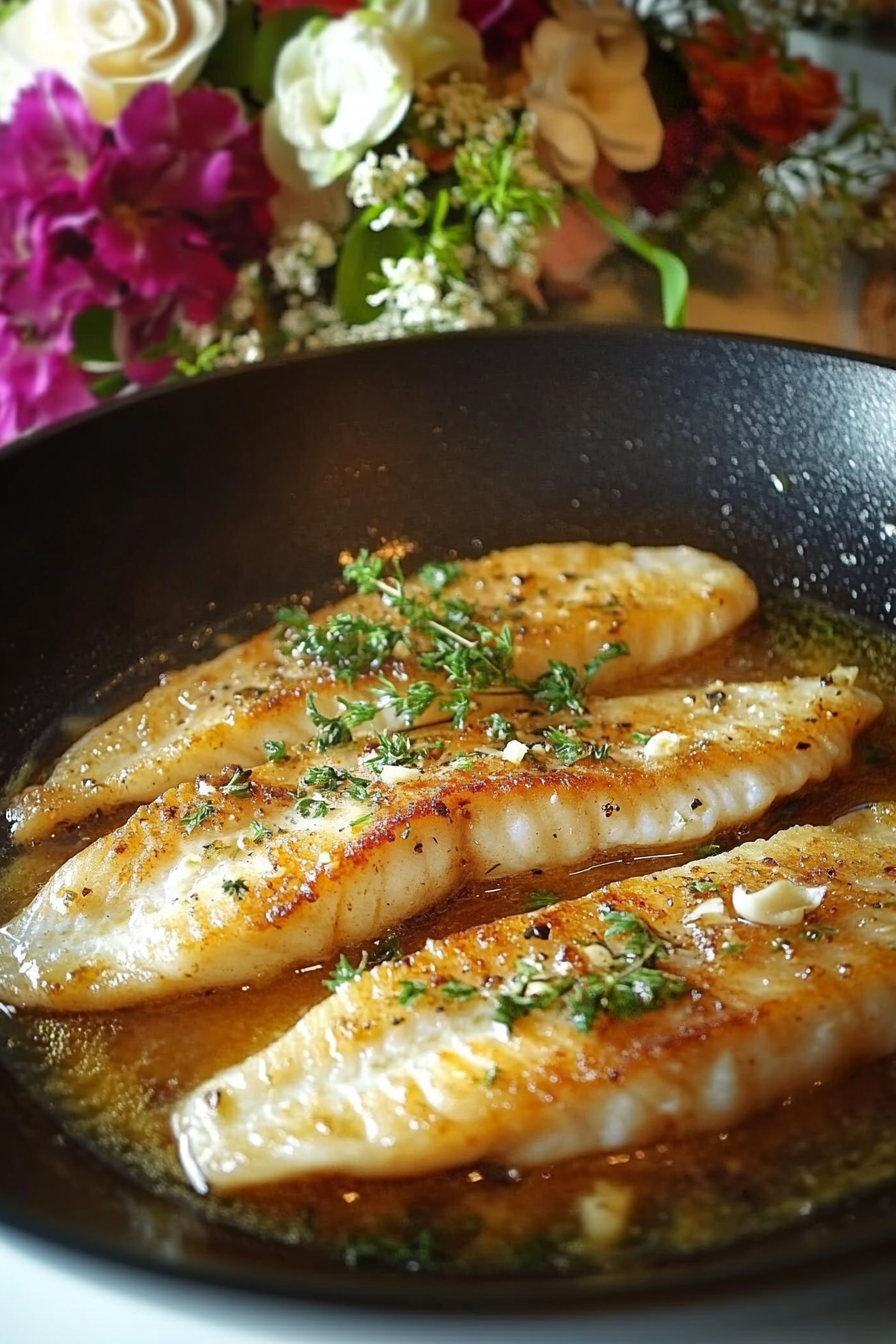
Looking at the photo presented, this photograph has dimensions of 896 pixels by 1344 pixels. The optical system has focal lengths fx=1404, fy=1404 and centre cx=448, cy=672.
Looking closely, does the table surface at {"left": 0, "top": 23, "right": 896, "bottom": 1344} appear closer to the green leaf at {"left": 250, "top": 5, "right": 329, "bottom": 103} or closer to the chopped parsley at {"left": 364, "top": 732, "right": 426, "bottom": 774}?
the chopped parsley at {"left": 364, "top": 732, "right": 426, "bottom": 774}

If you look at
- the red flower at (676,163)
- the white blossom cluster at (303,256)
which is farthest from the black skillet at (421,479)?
the red flower at (676,163)

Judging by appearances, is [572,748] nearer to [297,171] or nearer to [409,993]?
[409,993]

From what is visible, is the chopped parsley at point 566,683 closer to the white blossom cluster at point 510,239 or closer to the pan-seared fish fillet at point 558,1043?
the pan-seared fish fillet at point 558,1043

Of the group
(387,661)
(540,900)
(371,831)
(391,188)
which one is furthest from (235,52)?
(540,900)

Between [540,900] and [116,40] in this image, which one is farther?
[116,40]

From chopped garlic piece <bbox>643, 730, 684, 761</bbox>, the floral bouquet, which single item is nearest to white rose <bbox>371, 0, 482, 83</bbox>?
the floral bouquet
